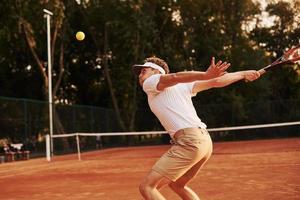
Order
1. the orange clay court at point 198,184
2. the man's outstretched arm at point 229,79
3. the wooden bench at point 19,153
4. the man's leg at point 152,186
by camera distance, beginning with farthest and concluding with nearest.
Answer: the wooden bench at point 19,153 → the orange clay court at point 198,184 → the man's outstretched arm at point 229,79 → the man's leg at point 152,186

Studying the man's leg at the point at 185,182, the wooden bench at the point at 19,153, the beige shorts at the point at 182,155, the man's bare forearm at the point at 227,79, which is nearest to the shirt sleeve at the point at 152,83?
the beige shorts at the point at 182,155

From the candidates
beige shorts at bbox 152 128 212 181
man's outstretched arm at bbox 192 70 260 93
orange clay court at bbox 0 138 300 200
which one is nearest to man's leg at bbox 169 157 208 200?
beige shorts at bbox 152 128 212 181

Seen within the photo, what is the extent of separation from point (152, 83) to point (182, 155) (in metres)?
0.71

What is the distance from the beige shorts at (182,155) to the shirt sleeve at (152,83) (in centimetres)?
46

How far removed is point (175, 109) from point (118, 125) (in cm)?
2929

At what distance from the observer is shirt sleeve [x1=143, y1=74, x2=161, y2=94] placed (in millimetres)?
4441

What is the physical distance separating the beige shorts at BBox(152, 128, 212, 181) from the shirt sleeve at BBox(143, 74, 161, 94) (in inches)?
18.0

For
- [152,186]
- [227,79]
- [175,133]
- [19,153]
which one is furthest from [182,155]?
[19,153]

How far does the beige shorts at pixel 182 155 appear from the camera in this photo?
446 centimetres

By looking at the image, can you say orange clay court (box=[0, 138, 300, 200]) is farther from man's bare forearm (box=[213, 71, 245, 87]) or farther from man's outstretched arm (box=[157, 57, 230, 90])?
man's outstretched arm (box=[157, 57, 230, 90])

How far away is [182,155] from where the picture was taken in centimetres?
448

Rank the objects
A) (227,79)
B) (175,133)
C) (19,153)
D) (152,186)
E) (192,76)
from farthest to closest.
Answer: (19,153), (227,79), (175,133), (152,186), (192,76)

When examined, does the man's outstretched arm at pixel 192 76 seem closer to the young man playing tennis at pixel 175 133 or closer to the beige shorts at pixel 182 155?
the young man playing tennis at pixel 175 133

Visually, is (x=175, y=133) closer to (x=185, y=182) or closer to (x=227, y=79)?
(x=185, y=182)
